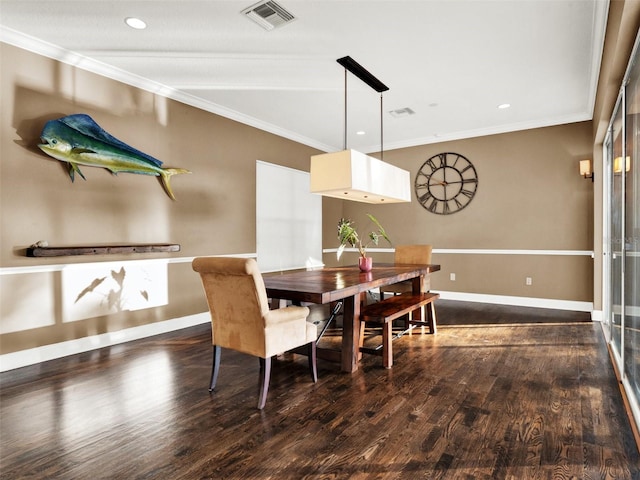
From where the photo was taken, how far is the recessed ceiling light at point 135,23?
2.83 m

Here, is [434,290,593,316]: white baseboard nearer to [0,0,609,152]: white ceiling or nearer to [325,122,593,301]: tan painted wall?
[325,122,593,301]: tan painted wall

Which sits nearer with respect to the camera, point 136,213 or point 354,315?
point 354,315

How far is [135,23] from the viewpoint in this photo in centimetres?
289

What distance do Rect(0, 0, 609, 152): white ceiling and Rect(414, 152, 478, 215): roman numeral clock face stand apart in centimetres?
110

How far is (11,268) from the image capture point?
302 cm

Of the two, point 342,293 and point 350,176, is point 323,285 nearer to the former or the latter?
point 342,293

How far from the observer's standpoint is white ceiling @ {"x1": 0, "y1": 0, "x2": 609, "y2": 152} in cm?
273

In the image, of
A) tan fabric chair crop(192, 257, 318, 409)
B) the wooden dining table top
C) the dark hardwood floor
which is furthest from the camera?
the wooden dining table top

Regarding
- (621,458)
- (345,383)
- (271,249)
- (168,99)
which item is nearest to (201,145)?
(168,99)

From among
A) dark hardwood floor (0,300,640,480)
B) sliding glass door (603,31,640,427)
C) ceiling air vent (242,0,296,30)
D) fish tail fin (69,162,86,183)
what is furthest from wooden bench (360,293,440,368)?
fish tail fin (69,162,86,183)

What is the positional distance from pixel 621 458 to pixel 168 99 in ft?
15.3

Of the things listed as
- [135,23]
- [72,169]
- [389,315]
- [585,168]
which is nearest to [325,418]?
[389,315]

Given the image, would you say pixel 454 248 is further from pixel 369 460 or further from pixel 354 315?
pixel 369 460

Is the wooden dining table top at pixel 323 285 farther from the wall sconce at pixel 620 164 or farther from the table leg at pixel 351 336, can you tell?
the wall sconce at pixel 620 164
